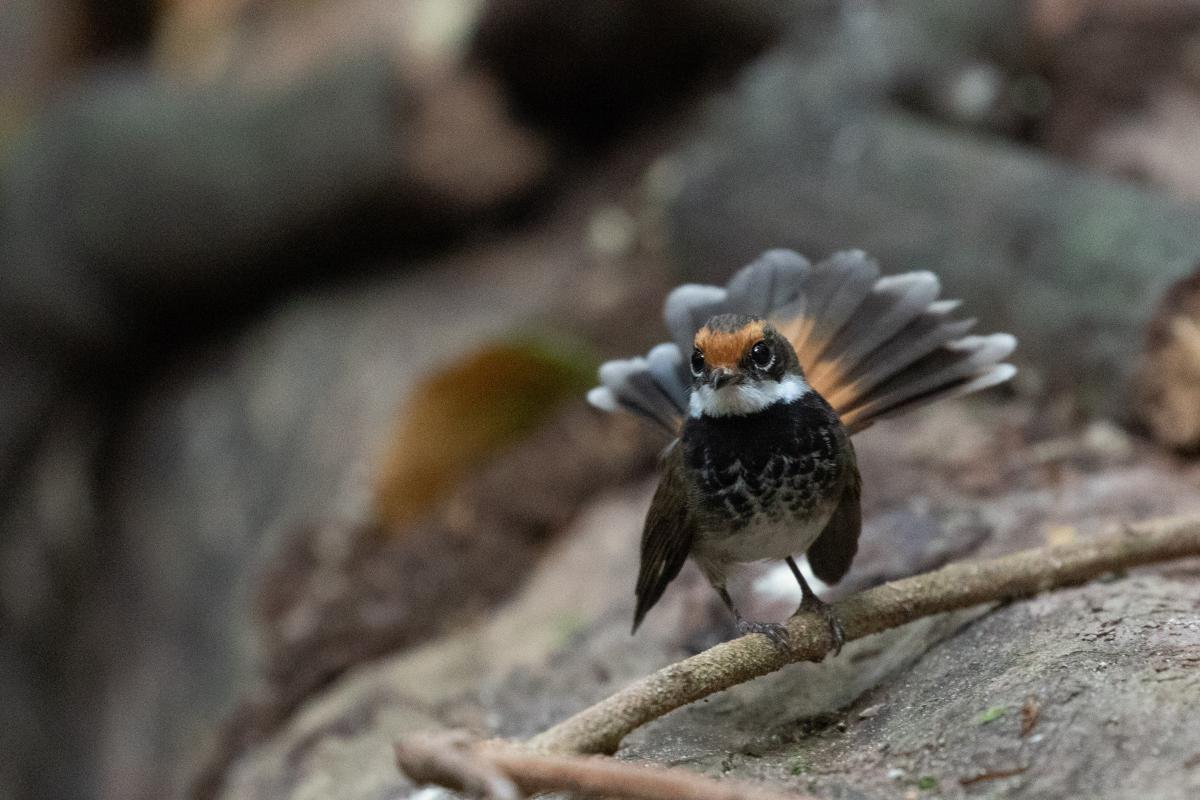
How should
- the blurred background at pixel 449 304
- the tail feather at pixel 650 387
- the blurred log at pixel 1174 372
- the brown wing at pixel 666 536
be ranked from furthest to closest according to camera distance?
the blurred background at pixel 449 304
the blurred log at pixel 1174 372
the tail feather at pixel 650 387
the brown wing at pixel 666 536

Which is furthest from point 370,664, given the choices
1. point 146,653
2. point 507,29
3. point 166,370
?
point 166,370

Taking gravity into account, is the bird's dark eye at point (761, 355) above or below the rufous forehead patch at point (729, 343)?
below

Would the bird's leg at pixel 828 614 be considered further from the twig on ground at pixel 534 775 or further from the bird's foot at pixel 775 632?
the twig on ground at pixel 534 775

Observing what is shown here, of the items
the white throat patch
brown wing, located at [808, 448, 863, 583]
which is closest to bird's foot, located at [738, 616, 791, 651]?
brown wing, located at [808, 448, 863, 583]

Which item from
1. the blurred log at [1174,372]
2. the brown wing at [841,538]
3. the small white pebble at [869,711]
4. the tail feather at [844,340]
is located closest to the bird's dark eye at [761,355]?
the brown wing at [841,538]

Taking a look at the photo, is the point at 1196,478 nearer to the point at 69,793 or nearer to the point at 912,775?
the point at 912,775

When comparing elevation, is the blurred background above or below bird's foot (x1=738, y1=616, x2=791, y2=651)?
above

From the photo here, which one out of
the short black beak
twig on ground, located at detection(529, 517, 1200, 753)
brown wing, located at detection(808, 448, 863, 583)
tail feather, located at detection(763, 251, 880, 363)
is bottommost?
twig on ground, located at detection(529, 517, 1200, 753)

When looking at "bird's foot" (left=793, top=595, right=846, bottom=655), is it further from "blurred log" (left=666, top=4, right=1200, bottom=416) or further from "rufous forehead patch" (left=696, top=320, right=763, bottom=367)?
"blurred log" (left=666, top=4, right=1200, bottom=416)
